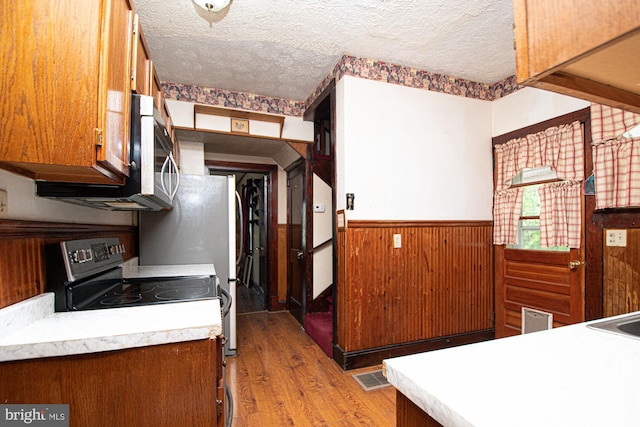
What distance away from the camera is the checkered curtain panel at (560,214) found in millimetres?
2449

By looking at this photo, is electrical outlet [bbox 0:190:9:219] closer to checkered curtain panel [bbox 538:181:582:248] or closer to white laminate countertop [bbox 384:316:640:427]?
white laminate countertop [bbox 384:316:640:427]

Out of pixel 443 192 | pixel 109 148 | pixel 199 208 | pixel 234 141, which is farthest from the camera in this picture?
pixel 234 141

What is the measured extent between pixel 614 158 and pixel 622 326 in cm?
175

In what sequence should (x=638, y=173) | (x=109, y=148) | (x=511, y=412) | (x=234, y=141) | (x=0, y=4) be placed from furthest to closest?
(x=234, y=141) < (x=638, y=173) < (x=109, y=148) < (x=0, y=4) < (x=511, y=412)

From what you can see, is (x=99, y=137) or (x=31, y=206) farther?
(x=31, y=206)

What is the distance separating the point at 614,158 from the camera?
86.4 inches

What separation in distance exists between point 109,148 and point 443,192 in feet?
8.98

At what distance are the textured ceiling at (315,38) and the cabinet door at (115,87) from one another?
3.40 ft

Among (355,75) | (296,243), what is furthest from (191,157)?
(355,75)

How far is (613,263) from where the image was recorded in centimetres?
223

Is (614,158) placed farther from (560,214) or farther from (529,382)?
(529,382)

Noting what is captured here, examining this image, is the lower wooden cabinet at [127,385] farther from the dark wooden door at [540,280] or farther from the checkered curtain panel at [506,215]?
the checkered curtain panel at [506,215]

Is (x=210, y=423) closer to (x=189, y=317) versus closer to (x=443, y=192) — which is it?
Answer: (x=189, y=317)

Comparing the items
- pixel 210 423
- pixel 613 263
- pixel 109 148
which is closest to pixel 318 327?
pixel 210 423
